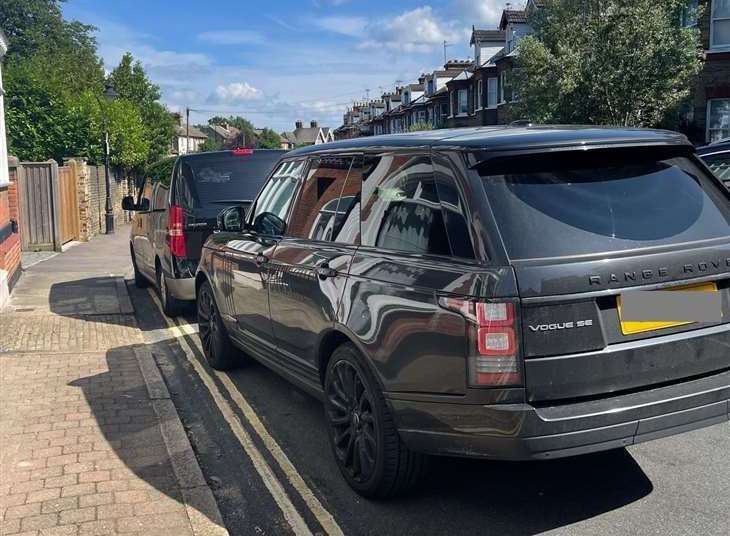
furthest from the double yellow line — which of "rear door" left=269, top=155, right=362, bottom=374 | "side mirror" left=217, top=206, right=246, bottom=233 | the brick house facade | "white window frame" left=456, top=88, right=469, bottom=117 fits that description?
"white window frame" left=456, top=88, right=469, bottom=117

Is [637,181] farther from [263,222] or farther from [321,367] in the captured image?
[263,222]

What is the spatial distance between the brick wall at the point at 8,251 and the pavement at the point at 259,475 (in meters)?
3.55

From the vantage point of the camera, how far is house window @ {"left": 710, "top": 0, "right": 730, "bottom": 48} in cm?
2231

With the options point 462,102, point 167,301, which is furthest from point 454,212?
point 462,102

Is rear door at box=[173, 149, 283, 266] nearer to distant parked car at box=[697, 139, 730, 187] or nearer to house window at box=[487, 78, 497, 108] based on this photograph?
distant parked car at box=[697, 139, 730, 187]

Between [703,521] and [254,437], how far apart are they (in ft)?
9.41

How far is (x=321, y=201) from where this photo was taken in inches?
191

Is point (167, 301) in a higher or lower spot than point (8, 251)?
lower

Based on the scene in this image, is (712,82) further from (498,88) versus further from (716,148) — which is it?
(498,88)

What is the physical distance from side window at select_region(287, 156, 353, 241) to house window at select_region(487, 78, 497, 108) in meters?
40.1

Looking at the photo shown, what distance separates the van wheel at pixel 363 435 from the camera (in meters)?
3.75

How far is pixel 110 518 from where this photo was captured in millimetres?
3779

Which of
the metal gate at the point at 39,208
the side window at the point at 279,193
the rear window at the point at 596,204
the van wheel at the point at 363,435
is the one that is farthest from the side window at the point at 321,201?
the metal gate at the point at 39,208

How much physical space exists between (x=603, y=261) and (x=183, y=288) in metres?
6.27
